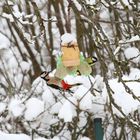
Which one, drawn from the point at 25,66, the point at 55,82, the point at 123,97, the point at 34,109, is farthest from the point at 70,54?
the point at 25,66

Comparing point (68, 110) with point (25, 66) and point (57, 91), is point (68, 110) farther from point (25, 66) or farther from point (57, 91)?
point (25, 66)

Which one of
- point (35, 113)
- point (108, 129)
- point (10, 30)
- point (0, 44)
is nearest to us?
point (35, 113)

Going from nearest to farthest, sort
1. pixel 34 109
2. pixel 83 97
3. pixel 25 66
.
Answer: pixel 83 97 < pixel 34 109 < pixel 25 66

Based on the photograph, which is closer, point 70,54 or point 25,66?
point 70,54

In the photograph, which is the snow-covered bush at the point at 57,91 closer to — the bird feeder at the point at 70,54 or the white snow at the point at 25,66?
the white snow at the point at 25,66

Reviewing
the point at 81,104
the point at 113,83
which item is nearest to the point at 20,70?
the point at 81,104

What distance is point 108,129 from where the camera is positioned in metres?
2.73

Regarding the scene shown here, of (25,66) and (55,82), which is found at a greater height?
(25,66)

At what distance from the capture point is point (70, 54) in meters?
1.08

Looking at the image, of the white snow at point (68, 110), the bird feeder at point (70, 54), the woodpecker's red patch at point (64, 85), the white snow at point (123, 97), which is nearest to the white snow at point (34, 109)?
the white snow at point (68, 110)

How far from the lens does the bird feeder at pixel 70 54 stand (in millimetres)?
1080

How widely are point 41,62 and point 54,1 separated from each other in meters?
0.50

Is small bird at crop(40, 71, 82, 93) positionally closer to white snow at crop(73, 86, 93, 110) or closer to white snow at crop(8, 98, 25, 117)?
white snow at crop(73, 86, 93, 110)

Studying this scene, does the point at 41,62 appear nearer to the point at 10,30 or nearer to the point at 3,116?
the point at 10,30
